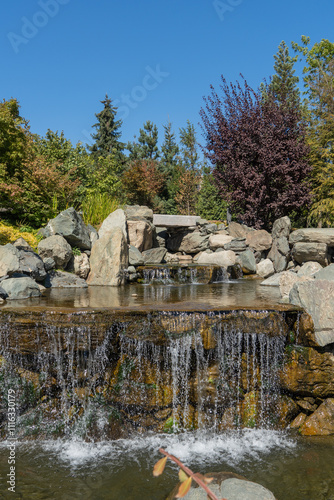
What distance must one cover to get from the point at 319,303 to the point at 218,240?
7.10 m

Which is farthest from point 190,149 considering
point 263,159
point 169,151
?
point 263,159

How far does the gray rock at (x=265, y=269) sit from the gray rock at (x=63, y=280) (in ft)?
16.3

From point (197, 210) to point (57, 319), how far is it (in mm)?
18149

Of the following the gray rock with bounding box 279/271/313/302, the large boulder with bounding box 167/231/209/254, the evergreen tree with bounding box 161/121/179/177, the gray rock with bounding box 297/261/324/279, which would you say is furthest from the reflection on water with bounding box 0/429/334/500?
the evergreen tree with bounding box 161/121/179/177

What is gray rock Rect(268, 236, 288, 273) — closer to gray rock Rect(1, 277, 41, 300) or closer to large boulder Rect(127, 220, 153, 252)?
large boulder Rect(127, 220, 153, 252)

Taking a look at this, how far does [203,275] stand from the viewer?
929 cm

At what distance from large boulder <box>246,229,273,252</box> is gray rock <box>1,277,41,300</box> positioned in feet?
22.7

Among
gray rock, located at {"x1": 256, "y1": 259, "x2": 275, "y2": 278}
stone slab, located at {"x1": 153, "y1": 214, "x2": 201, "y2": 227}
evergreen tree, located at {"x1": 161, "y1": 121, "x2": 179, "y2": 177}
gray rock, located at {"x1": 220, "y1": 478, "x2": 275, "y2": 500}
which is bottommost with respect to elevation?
gray rock, located at {"x1": 220, "y1": 478, "x2": 275, "y2": 500}

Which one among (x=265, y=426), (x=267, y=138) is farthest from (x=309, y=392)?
(x=267, y=138)

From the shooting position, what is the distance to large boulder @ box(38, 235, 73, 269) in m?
8.37

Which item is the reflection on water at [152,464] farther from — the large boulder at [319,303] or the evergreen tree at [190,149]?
the evergreen tree at [190,149]

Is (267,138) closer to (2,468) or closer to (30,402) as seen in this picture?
(30,402)

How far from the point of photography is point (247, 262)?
10.6 metres

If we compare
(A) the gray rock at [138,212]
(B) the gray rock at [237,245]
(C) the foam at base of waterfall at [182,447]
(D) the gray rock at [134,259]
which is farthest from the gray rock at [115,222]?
(C) the foam at base of waterfall at [182,447]
